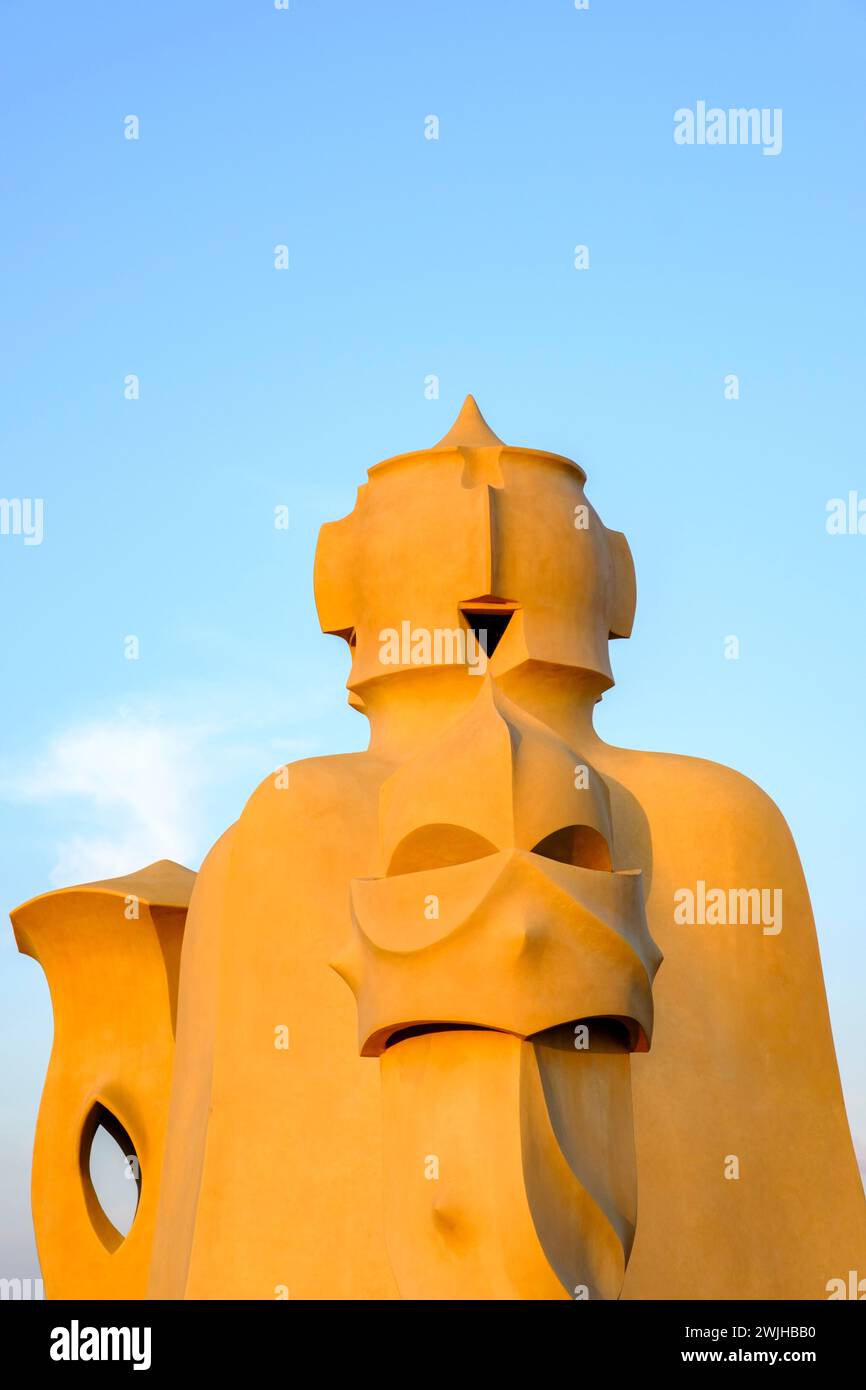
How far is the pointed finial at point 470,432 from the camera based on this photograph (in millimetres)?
15316

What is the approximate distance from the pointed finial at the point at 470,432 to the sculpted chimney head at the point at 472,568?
0.08 ft

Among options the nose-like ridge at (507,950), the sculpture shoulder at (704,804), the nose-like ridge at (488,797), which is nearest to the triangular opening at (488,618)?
the sculpture shoulder at (704,804)

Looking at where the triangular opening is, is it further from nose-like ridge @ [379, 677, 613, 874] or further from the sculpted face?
nose-like ridge @ [379, 677, 613, 874]

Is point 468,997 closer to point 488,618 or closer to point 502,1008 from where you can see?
point 502,1008

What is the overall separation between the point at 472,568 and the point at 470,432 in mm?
1593

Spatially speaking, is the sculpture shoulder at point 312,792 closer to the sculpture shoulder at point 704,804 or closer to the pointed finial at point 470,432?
the sculpture shoulder at point 704,804

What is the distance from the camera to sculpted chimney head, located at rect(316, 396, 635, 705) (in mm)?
14492

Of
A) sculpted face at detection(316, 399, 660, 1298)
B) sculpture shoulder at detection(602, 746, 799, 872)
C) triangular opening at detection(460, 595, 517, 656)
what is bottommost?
sculpted face at detection(316, 399, 660, 1298)

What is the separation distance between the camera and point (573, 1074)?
33.2 ft

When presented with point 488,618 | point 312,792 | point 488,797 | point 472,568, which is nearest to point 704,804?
point 488,618

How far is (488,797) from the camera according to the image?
1016 cm

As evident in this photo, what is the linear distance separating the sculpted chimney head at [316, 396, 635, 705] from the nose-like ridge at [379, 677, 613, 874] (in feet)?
12.6

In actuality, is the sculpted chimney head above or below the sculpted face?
above

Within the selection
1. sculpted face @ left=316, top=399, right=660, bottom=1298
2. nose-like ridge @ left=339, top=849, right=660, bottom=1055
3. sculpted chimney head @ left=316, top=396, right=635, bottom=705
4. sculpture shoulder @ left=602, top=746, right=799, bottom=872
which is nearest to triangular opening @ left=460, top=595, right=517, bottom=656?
sculpted chimney head @ left=316, top=396, right=635, bottom=705
